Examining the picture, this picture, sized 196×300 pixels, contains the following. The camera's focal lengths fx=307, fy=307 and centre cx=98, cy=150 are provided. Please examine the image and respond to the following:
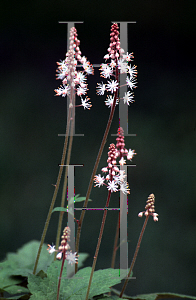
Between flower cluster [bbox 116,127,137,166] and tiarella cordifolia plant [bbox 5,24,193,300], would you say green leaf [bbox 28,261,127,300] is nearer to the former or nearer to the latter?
tiarella cordifolia plant [bbox 5,24,193,300]

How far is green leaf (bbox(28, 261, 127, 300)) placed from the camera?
2.16 ft

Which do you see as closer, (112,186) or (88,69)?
(112,186)

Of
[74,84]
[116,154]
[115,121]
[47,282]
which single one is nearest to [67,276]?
[47,282]

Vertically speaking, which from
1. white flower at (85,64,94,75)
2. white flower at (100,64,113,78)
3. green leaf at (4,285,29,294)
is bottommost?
green leaf at (4,285,29,294)

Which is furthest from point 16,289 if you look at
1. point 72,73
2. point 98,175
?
point 72,73

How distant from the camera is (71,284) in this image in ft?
2.29

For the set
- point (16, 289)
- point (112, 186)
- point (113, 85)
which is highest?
point (113, 85)

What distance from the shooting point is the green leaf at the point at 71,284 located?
659 mm

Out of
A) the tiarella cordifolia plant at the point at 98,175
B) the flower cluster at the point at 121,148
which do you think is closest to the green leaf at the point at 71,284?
the tiarella cordifolia plant at the point at 98,175

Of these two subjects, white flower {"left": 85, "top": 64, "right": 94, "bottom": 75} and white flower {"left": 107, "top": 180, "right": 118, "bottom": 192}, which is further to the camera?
white flower {"left": 85, "top": 64, "right": 94, "bottom": 75}

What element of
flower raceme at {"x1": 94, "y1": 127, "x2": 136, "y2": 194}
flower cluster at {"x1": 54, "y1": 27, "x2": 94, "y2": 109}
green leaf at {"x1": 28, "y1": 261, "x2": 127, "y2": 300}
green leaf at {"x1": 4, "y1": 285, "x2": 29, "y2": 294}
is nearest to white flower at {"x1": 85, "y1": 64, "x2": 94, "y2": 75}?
flower cluster at {"x1": 54, "y1": 27, "x2": 94, "y2": 109}

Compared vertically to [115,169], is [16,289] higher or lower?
lower

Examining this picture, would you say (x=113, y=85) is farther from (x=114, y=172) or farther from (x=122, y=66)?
(x=114, y=172)

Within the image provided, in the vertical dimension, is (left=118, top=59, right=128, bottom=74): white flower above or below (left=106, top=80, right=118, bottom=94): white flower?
above
